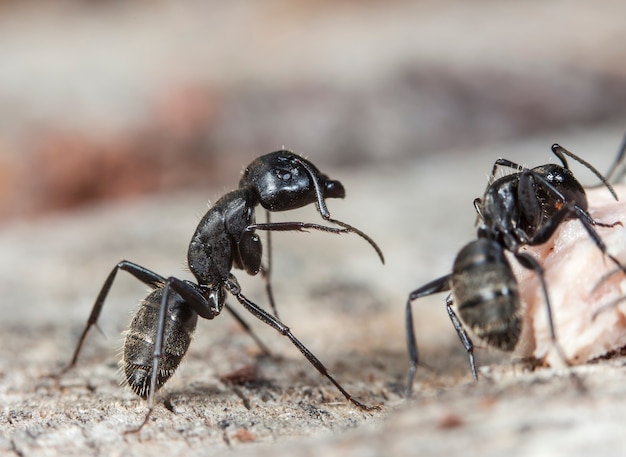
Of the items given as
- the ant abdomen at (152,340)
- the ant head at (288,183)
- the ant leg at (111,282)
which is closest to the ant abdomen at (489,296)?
the ant head at (288,183)

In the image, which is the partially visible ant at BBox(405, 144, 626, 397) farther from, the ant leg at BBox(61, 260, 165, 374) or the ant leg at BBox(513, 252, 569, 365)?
the ant leg at BBox(61, 260, 165, 374)

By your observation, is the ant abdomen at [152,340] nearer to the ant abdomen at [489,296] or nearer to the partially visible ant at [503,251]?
the partially visible ant at [503,251]

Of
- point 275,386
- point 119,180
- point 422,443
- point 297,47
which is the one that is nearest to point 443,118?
point 297,47

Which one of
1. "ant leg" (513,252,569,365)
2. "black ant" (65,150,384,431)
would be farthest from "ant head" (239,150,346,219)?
"ant leg" (513,252,569,365)

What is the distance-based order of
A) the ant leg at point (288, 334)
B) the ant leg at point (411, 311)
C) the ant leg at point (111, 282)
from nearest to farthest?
the ant leg at point (411, 311), the ant leg at point (288, 334), the ant leg at point (111, 282)

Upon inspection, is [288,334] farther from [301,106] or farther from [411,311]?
[301,106]
